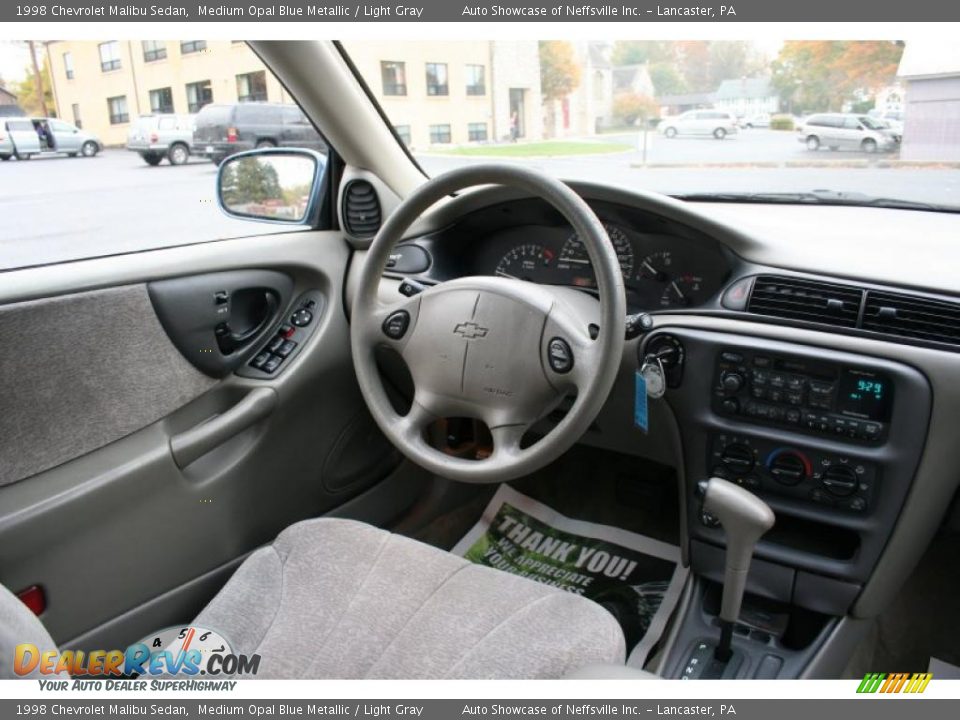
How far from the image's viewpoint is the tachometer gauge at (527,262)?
227cm

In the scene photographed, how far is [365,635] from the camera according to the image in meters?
1.48

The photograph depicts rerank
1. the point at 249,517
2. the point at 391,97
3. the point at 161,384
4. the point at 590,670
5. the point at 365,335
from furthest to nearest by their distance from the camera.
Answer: the point at 391,97, the point at 249,517, the point at 161,384, the point at 365,335, the point at 590,670

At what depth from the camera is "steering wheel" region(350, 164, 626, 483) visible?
60.8 inches

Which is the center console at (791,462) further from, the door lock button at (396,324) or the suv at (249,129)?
the suv at (249,129)

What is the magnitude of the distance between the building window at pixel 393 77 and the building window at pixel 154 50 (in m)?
0.59

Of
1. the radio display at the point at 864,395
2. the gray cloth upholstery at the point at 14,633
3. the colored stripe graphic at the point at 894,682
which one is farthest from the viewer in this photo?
the colored stripe graphic at the point at 894,682

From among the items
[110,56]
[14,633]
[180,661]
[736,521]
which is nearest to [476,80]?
[110,56]

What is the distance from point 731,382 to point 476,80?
1.19 meters

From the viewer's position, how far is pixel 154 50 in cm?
202

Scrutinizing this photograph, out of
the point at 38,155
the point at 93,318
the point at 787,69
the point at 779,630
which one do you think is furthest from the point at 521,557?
the point at 38,155

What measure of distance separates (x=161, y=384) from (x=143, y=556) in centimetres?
43

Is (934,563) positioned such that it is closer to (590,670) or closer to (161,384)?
(590,670)

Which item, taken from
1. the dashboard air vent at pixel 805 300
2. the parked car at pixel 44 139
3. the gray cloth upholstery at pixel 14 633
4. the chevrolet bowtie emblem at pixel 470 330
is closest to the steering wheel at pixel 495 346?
the chevrolet bowtie emblem at pixel 470 330

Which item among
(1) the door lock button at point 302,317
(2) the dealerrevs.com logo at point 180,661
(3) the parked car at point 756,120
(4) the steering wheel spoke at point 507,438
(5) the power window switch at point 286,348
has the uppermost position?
(3) the parked car at point 756,120
